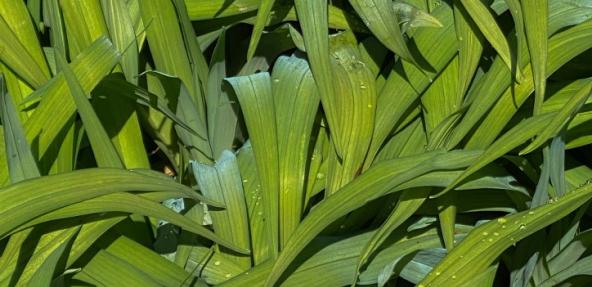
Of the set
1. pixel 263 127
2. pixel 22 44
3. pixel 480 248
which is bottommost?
pixel 480 248

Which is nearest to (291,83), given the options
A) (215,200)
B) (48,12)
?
(215,200)

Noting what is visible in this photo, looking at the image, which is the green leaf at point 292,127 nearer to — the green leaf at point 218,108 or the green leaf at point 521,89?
the green leaf at point 218,108

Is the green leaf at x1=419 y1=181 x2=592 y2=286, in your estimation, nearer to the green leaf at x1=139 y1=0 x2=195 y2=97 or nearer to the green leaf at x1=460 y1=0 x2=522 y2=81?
the green leaf at x1=460 y1=0 x2=522 y2=81

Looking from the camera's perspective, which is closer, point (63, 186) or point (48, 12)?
point (63, 186)

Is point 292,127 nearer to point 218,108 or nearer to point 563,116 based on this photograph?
point 218,108

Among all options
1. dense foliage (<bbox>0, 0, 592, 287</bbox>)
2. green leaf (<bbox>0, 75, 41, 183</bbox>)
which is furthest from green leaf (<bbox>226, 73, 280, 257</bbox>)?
green leaf (<bbox>0, 75, 41, 183</bbox>)

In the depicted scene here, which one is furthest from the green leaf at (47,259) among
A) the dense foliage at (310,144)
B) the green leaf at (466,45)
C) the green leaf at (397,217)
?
the green leaf at (466,45)

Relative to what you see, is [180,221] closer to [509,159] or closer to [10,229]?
[10,229]

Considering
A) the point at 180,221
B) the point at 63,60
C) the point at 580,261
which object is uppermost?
the point at 63,60

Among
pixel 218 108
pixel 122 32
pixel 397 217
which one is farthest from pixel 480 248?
pixel 122 32
